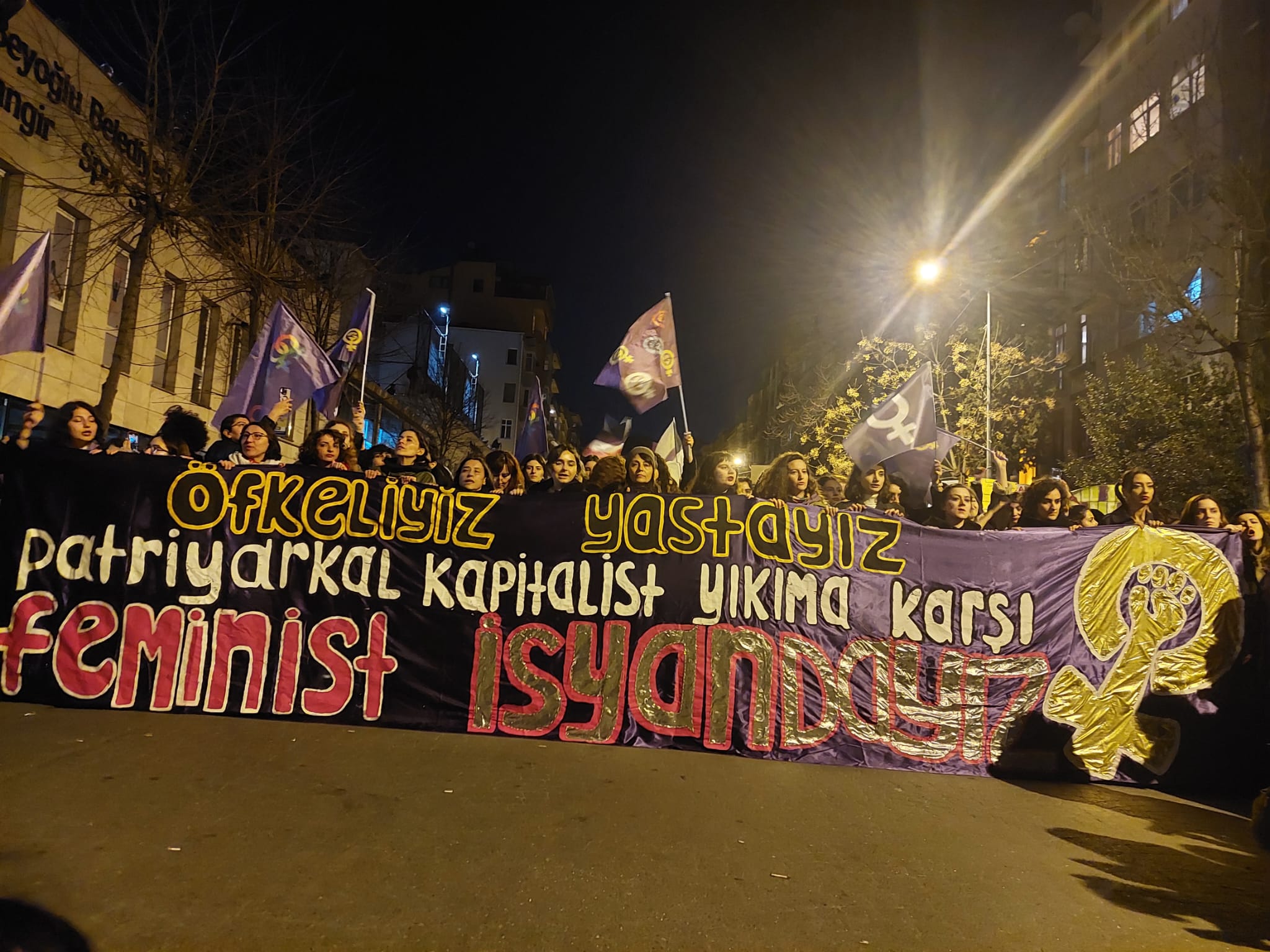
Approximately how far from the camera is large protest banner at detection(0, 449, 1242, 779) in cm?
550

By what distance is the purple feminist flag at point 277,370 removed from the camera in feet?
25.8

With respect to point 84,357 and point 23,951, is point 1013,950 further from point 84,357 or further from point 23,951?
point 84,357

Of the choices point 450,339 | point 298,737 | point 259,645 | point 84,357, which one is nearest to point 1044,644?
point 298,737

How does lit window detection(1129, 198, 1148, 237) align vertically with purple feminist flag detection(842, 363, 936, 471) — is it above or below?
above

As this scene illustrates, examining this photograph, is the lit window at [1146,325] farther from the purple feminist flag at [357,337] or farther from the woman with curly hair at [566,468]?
the woman with curly hair at [566,468]

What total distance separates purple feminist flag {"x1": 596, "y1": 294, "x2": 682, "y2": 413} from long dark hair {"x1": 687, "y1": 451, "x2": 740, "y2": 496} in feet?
10.8

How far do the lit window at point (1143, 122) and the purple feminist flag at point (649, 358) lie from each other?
1966cm

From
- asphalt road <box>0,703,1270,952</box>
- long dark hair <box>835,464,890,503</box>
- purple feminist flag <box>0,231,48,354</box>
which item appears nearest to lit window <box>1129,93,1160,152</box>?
long dark hair <box>835,464,890,503</box>

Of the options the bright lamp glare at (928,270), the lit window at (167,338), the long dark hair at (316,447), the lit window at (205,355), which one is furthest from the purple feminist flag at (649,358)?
the lit window at (205,355)

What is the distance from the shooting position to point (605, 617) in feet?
18.5

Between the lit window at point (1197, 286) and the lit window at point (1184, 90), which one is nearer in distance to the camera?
the lit window at point (1197, 286)

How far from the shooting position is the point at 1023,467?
2517 centimetres

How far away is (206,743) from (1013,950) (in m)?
4.26

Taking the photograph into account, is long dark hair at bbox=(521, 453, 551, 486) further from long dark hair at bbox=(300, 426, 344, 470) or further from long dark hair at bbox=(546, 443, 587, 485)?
long dark hair at bbox=(300, 426, 344, 470)
